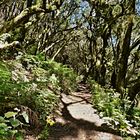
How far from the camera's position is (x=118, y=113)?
10.2 metres

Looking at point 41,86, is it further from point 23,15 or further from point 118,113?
point 118,113

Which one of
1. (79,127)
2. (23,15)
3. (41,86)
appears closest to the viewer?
(23,15)

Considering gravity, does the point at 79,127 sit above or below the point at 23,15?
below

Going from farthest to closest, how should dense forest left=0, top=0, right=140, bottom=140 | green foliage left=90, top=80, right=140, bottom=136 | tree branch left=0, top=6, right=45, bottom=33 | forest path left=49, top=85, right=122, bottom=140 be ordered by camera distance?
green foliage left=90, top=80, right=140, bottom=136 < forest path left=49, top=85, right=122, bottom=140 < tree branch left=0, top=6, right=45, bottom=33 < dense forest left=0, top=0, right=140, bottom=140

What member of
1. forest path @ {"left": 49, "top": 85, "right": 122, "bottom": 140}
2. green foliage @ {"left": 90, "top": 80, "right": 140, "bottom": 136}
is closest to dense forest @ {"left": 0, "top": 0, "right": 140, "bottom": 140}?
green foliage @ {"left": 90, "top": 80, "right": 140, "bottom": 136}

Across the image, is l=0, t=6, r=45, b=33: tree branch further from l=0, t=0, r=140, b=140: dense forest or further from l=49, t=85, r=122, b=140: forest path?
l=49, t=85, r=122, b=140: forest path

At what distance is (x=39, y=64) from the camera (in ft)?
46.6

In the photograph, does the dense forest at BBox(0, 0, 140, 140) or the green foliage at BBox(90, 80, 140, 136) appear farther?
the green foliage at BBox(90, 80, 140, 136)

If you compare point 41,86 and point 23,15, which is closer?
point 23,15

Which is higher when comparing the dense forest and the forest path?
the dense forest

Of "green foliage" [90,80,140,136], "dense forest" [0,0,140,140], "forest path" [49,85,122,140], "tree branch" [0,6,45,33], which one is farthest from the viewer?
"green foliage" [90,80,140,136]

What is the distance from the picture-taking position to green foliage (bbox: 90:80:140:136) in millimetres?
9491

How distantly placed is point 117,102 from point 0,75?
5.16 m

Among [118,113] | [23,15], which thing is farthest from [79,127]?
[23,15]
